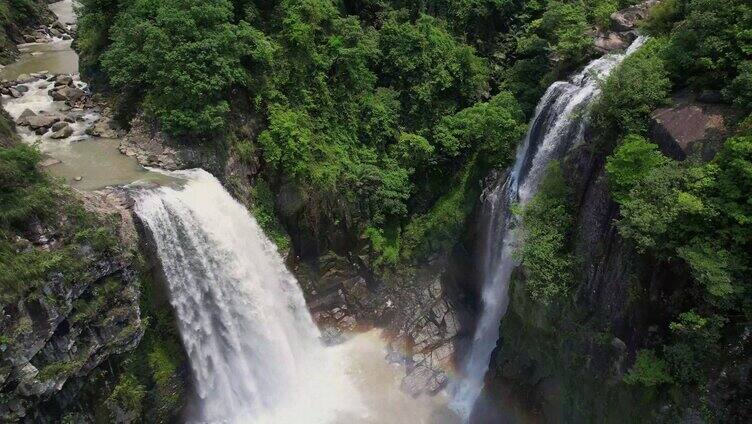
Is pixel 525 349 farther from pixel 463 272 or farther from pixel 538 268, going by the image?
pixel 463 272

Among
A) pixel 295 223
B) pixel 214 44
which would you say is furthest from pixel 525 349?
pixel 214 44

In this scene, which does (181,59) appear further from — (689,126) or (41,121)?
(689,126)

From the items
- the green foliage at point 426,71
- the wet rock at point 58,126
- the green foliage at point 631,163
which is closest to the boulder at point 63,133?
the wet rock at point 58,126

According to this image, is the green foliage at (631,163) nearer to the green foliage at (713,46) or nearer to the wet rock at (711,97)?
the wet rock at (711,97)

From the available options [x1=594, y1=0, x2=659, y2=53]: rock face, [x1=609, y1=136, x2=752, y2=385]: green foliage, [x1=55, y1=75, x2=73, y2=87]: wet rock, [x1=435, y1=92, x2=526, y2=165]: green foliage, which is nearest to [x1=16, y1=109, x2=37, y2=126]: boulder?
[x1=55, y1=75, x2=73, y2=87]: wet rock

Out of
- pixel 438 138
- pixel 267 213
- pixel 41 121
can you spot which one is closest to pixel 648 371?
pixel 438 138

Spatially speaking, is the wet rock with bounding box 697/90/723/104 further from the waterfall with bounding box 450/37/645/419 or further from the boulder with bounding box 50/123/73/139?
the boulder with bounding box 50/123/73/139
